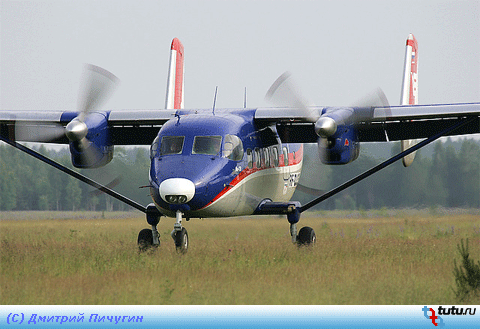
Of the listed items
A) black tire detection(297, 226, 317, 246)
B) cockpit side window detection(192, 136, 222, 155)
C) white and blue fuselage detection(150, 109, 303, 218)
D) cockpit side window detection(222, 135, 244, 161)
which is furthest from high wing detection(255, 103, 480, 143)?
black tire detection(297, 226, 317, 246)

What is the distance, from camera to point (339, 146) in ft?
50.6

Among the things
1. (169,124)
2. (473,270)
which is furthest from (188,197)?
(473,270)

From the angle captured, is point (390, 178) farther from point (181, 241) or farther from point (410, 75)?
point (181, 241)

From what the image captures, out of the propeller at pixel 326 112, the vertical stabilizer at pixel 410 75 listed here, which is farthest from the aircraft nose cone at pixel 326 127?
the vertical stabilizer at pixel 410 75

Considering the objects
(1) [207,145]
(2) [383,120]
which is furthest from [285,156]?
(1) [207,145]

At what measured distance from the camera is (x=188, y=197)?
13.3 metres

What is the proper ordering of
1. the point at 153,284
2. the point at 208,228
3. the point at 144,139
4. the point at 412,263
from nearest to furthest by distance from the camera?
the point at 153,284, the point at 412,263, the point at 144,139, the point at 208,228

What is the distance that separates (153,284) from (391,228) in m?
15.2

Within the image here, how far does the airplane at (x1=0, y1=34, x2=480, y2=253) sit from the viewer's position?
46.0ft

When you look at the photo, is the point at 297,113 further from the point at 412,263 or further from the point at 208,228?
the point at 208,228

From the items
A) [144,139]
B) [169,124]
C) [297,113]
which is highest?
[144,139]

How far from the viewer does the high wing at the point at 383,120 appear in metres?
15.9

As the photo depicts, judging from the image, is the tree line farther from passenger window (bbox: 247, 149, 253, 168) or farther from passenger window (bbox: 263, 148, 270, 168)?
passenger window (bbox: 247, 149, 253, 168)

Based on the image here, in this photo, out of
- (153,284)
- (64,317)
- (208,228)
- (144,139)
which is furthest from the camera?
(208,228)
